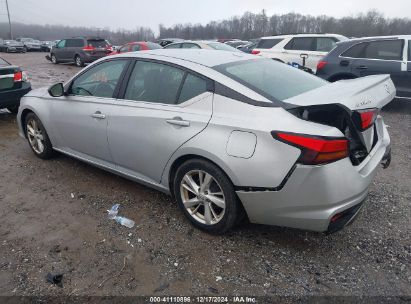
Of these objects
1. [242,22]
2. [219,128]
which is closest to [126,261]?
[219,128]

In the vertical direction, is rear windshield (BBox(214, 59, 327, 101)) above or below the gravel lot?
above

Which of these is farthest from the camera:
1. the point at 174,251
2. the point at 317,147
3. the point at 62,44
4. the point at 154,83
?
the point at 62,44

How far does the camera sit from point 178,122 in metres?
2.93

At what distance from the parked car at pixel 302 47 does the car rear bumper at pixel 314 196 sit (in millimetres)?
7944

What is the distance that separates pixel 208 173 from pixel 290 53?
846cm

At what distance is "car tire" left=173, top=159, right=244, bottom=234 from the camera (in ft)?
9.00

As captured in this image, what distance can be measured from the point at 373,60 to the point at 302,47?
3.20 m

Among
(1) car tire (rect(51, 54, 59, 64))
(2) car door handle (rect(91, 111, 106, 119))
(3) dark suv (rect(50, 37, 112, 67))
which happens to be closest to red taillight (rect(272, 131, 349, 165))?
(2) car door handle (rect(91, 111, 106, 119))

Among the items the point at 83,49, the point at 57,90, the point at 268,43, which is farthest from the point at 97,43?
the point at 57,90

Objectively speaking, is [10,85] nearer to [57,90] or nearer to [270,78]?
[57,90]

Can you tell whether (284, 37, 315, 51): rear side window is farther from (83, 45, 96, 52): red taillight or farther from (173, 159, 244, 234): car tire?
(83, 45, 96, 52): red taillight

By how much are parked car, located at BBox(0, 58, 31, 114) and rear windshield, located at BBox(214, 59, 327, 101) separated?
5.40 metres

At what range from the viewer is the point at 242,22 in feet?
273

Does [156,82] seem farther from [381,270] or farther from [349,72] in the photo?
[349,72]
